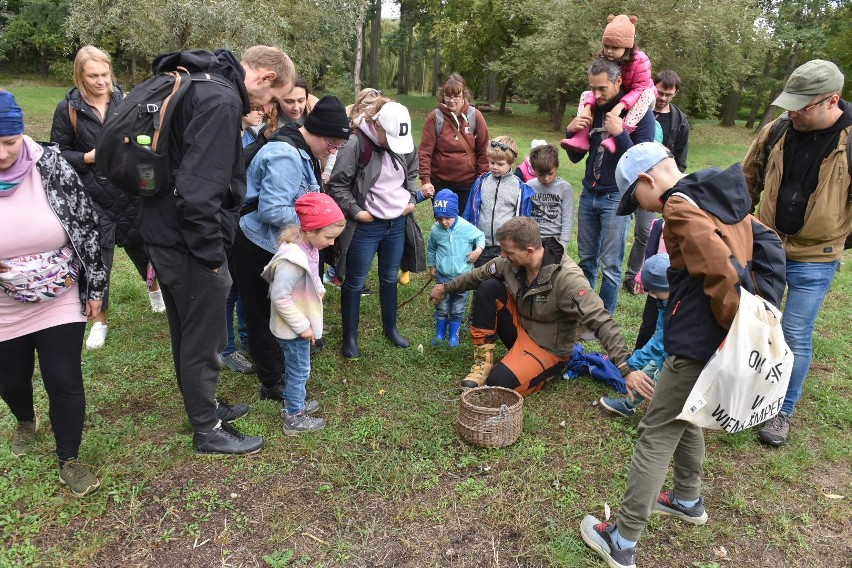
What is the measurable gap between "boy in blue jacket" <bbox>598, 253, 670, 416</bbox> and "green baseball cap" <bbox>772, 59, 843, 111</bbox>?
1066 millimetres

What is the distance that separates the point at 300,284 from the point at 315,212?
43cm

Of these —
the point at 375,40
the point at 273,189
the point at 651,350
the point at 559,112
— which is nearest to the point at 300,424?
the point at 273,189

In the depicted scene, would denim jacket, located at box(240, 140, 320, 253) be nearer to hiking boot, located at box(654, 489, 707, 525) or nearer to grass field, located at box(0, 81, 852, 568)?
grass field, located at box(0, 81, 852, 568)

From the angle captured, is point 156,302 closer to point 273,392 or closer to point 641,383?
point 273,392

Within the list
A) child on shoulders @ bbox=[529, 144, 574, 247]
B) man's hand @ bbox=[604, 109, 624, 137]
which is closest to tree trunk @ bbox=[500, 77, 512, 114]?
child on shoulders @ bbox=[529, 144, 574, 247]

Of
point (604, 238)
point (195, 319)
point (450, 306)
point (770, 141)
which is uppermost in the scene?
point (770, 141)

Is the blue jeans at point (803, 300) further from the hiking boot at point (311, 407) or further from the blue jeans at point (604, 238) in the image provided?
the hiking boot at point (311, 407)

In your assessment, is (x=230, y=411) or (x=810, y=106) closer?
(x=810, y=106)

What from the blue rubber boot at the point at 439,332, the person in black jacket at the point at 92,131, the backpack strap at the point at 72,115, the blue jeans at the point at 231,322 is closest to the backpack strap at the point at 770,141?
the blue rubber boot at the point at 439,332

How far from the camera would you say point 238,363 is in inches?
175

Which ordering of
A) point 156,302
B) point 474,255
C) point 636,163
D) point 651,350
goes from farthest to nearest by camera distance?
point 156,302, point 474,255, point 651,350, point 636,163

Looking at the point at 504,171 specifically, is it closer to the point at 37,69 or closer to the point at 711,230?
the point at 711,230

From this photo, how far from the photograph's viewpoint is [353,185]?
4.39 metres

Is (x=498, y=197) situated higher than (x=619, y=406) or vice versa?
(x=498, y=197)
